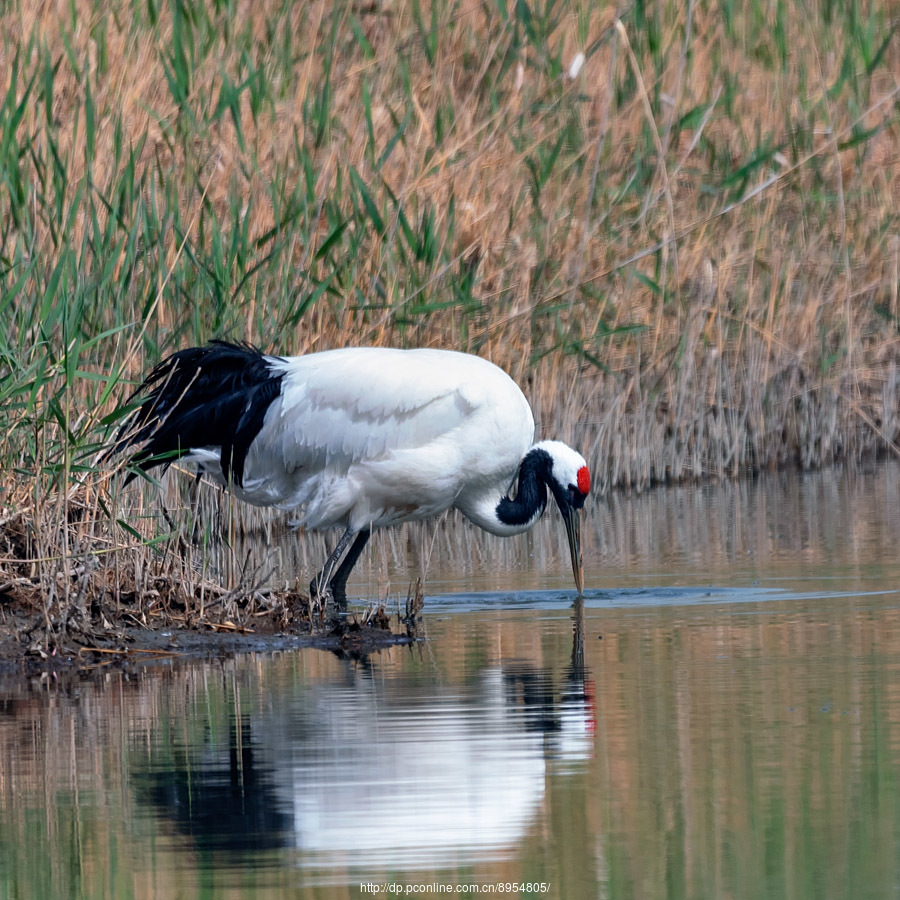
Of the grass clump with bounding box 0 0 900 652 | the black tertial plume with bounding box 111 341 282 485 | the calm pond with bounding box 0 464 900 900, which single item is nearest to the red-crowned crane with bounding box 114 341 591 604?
the black tertial plume with bounding box 111 341 282 485

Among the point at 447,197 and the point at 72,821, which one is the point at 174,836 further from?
the point at 447,197

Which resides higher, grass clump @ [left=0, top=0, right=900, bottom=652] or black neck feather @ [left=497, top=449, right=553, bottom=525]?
grass clump @ [left=0, top=0, right=900, bottom=652]

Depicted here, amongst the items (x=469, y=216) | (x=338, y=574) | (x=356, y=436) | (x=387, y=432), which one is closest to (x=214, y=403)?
(x=356, y=436)

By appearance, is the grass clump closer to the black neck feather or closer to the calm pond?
the calm pond

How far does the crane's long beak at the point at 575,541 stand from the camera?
8266 mm

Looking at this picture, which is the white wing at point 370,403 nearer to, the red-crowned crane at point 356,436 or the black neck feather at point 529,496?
the red-crowned crane at point 356,436

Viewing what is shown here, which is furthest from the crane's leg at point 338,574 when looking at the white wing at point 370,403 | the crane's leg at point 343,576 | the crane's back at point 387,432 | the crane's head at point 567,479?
the crane's head at point 567,479

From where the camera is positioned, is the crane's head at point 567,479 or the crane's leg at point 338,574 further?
the crane's head at point 567,479

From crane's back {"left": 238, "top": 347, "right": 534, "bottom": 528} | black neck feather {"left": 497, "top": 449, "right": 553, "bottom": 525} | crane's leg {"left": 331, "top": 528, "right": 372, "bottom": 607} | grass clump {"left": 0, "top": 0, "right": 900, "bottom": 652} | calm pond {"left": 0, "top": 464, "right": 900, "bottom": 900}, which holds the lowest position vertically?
calm pond {"left": 0, "top": 464, "right": 900, "bottom": 900}

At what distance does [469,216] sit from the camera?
35.3ft

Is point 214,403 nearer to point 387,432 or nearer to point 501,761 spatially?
point 387,432

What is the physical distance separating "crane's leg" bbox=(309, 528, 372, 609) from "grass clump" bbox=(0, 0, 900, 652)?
22.9 inches

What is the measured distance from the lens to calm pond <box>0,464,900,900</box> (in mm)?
3846

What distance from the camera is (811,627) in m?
6.98
